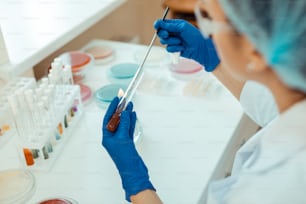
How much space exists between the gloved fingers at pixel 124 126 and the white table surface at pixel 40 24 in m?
0.44

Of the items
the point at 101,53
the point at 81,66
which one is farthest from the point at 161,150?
the point at 101,53

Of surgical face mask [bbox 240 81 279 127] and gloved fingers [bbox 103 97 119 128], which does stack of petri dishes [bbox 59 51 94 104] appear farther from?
surgical face mask [bbox 240 81 279 127]

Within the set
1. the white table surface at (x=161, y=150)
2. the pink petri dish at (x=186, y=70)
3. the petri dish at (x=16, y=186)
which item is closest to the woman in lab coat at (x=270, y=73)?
the white table surface at (x=161, y=150)

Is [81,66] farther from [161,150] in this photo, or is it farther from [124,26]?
[124,26]

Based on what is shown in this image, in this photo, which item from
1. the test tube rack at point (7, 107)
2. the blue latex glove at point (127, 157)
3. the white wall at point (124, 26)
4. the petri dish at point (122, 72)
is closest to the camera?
the blue latex glove at point (127, 157)

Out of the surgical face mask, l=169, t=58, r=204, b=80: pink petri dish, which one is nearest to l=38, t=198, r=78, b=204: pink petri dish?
the surgical face mask

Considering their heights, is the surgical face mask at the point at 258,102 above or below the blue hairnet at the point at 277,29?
below

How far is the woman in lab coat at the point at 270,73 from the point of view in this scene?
677 mm

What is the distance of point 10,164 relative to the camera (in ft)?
3.94

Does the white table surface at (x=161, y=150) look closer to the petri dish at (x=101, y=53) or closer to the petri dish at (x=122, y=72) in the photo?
the petri dish at (x=122, y=72)

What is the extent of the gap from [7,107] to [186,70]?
651 millimetres

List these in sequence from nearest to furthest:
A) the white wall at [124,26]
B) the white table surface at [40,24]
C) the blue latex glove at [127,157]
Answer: the blue latex glove at [127,157]
the white table surface at [40,24]
the white wall at [124,26]

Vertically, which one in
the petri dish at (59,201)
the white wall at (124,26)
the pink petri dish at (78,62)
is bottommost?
the white wall at (124,26)

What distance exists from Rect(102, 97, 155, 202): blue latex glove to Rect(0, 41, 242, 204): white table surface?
0.34 ft
